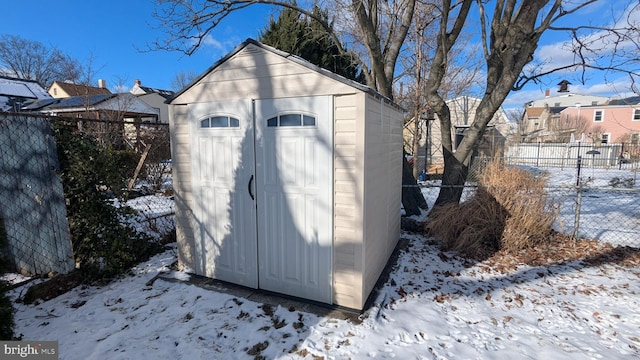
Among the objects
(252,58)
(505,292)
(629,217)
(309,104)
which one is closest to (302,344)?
(309,104)

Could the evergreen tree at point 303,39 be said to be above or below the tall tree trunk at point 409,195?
above

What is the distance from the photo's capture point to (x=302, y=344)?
2.58 meters

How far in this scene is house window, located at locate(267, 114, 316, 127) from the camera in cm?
305

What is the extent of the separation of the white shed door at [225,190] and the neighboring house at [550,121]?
25452 millimetres

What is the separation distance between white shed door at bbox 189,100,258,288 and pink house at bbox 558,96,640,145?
109 ft

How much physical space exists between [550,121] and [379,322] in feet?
137

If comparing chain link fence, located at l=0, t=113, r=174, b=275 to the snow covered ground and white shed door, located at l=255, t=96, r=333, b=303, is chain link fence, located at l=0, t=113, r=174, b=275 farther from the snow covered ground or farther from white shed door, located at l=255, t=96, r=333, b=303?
white shed door, located at l=255, t=96, r=333, b=303

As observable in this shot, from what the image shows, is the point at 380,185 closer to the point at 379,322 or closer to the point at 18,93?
the point at 379,322

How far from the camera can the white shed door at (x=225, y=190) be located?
336 cm

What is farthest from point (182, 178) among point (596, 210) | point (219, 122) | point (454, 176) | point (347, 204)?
point (596, 210)

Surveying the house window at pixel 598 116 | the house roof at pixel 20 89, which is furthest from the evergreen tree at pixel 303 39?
the house window at pixel 598 116

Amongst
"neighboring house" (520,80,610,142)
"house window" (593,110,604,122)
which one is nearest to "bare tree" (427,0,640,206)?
"neighboring house" (520,80,610,142)

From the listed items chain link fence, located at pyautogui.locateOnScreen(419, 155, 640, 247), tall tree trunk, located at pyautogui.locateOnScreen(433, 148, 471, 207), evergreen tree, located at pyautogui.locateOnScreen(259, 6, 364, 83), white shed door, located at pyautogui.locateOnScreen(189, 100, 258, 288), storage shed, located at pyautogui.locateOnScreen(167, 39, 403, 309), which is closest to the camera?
storage shed, located at pyautogui.locateOnScreen(167, 39, 403, 309)

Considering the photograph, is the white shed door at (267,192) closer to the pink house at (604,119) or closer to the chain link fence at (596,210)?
the chain link fence at (596,210)
